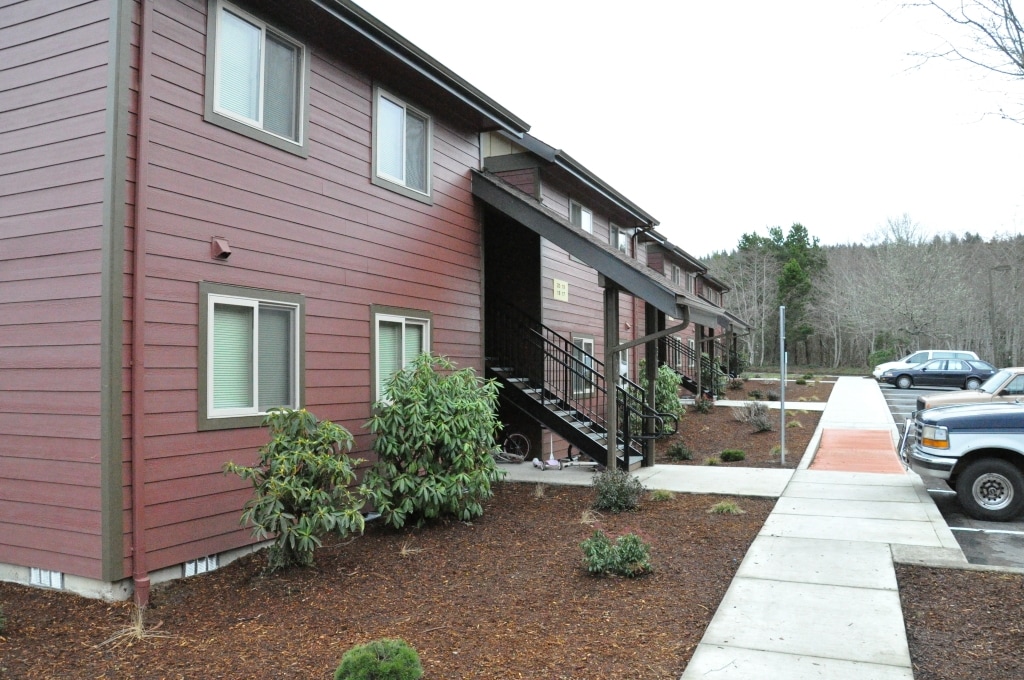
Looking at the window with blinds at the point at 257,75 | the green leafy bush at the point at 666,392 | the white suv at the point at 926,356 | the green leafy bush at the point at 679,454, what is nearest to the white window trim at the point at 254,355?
the window with blinds at the point at 257,75

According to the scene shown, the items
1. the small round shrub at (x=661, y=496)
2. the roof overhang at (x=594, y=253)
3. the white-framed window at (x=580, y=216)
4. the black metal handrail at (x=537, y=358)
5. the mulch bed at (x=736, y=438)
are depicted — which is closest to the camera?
the small round shrub at (x=661, y=496)

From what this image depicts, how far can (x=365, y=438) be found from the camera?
27.3 feet

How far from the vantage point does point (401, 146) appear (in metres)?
9.31

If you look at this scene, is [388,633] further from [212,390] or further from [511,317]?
[511,317]

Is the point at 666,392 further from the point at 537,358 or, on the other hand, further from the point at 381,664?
the point at 381,664

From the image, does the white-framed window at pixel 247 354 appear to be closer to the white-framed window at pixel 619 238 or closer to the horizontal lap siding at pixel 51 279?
the horizontal lap siding at pixel 51 279

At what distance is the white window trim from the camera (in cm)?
628

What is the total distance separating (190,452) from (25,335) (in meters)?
1.65

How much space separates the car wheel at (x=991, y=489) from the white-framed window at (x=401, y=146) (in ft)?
24.3

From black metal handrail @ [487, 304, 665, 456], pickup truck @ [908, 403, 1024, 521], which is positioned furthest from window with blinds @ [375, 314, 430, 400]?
pickup truck @ [908, 403, 1024, 521]

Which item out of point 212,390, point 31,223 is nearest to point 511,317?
point 212,390

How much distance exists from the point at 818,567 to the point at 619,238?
12879 mm

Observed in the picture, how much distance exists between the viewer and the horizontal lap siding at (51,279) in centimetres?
562

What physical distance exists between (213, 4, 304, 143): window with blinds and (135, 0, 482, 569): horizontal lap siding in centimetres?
20
